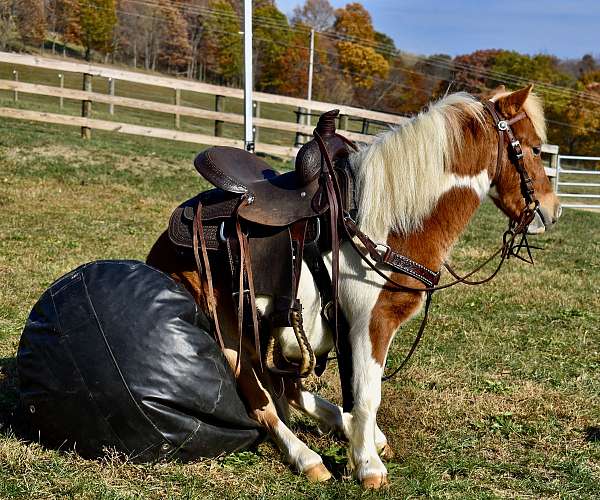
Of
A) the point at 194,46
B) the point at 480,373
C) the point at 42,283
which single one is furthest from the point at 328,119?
the point at 194,46

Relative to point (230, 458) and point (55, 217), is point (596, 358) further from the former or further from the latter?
point (55, 217)

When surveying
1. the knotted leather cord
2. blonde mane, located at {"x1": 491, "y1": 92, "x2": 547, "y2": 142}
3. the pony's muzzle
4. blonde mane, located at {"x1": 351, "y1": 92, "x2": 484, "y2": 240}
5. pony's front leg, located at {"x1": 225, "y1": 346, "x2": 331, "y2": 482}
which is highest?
blonde mane, located at {"x1": 491, "y1": 92, "x2": 547, "y2": 142}

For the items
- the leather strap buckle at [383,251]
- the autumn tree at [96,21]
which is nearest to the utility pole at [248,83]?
the leather strap buckle at [383,251]

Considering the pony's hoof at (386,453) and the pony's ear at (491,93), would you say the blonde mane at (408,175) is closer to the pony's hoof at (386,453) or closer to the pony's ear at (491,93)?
the pony's ear at (491,93)

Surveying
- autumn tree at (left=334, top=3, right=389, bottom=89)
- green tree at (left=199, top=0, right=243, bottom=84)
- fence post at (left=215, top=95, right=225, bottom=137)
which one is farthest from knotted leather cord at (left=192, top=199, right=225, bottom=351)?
green tree at (left=199, top=0, right=243, bottom=84)

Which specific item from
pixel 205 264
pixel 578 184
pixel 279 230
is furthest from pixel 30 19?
pixel 279 230

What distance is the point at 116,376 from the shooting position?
10.8ft

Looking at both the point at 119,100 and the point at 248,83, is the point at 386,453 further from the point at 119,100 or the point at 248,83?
the point at 119,100

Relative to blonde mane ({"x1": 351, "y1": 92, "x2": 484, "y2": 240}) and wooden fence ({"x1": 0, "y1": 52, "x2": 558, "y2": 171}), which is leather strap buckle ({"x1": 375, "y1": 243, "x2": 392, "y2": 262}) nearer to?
blonde mane ({"x1": 351, "y1": 92, "x2": 484, "y2": 240})

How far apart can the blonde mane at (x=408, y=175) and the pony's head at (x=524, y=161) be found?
0.67 feet

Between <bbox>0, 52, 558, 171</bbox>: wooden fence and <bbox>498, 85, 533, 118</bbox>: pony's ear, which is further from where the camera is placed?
<bbox>0, 52, 558, 171</bbox>: wooden fence

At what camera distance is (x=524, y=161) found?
3639 mm

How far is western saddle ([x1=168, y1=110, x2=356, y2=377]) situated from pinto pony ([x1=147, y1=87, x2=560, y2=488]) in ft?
0.26

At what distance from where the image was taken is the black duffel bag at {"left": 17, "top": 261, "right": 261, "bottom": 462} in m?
3.30
